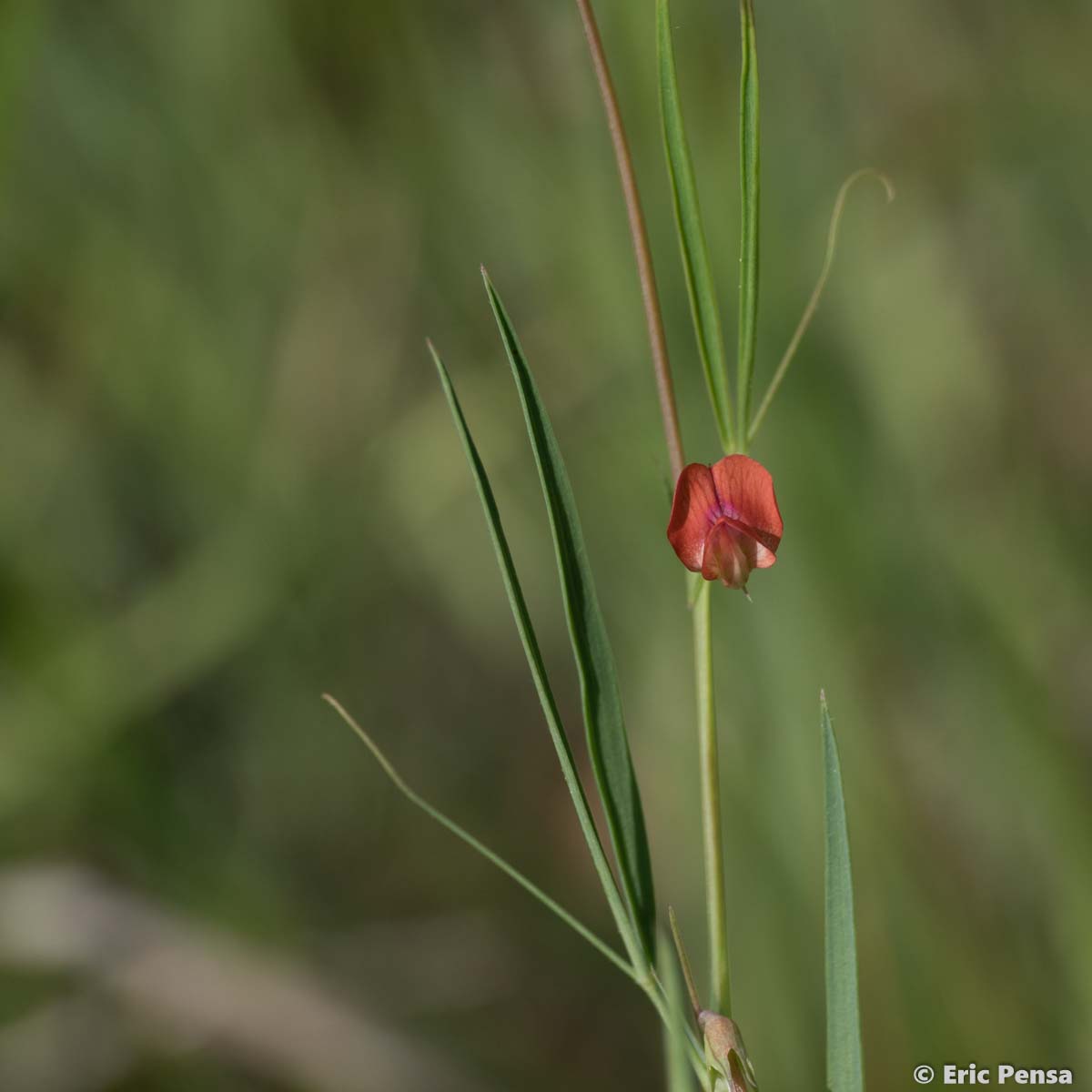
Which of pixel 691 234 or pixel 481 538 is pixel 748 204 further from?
pixel 481 538

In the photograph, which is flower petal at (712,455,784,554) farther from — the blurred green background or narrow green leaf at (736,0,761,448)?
the blurred green background

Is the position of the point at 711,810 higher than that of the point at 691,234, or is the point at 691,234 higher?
the point at 691,234

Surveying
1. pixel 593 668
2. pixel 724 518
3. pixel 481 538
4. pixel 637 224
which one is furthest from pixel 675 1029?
pixel 481 538

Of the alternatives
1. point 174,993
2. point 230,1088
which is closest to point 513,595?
point 174,993

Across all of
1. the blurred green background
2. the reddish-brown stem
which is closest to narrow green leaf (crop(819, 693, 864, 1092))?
the reddish-brown stem

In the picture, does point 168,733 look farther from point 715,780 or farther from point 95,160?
point 715,780
